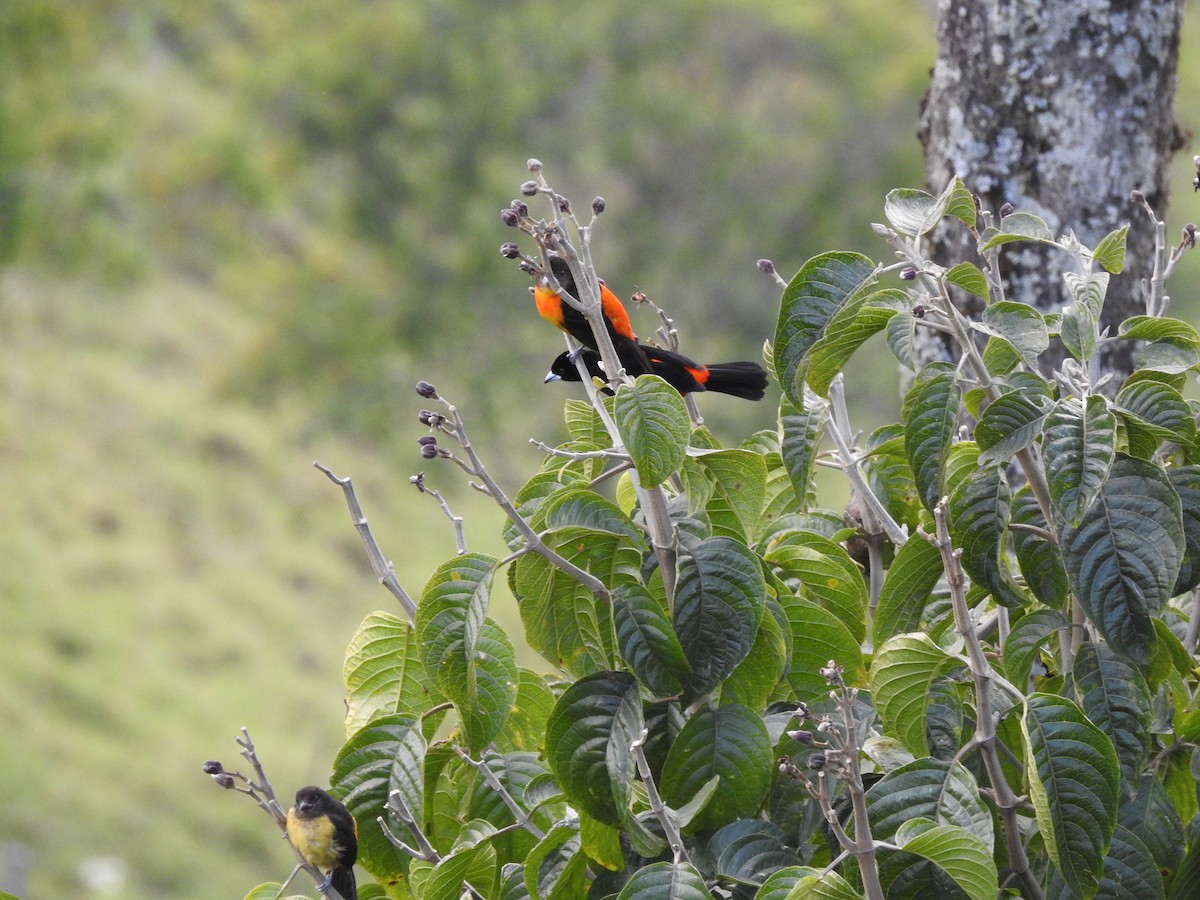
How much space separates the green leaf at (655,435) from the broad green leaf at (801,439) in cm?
23

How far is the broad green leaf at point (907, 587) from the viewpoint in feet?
3.66

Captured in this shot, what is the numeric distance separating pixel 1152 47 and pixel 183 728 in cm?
937

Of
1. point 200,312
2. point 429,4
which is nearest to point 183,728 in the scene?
point 200,312

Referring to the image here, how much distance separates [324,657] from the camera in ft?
36.1

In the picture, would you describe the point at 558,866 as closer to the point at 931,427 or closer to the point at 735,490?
the point at 735,490

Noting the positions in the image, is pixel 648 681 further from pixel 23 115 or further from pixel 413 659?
pixel 23 115

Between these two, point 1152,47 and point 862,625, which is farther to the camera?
point 1152,47

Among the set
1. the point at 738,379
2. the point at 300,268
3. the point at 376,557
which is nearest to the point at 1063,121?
the point at 738,379

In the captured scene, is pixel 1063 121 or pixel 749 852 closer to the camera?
pixel 749 852

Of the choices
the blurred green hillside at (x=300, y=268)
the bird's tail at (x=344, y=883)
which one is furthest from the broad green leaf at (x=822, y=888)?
the blurred green hillside at (x=300, y=268)

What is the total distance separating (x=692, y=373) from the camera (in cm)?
178

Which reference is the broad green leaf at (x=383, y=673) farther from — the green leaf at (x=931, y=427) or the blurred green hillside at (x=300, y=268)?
the blurred green hillside at (x=300, y=268)

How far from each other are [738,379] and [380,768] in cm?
92

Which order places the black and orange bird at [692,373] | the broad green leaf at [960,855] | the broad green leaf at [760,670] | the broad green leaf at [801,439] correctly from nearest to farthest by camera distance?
the broad green leaf at [960,855], the broad green leaf at [760,670], the broad green leaf at [801,439], the black and orange bird at [692,373]
